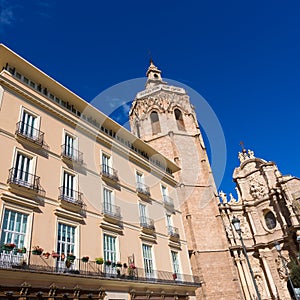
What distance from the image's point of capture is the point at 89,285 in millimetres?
12625

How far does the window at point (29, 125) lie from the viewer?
45.2 feet

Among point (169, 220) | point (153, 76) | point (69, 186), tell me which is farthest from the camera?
A: point (153, 76)

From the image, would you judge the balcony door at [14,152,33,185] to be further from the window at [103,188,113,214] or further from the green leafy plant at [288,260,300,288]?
the green leafy plant at [288,260,300,288]

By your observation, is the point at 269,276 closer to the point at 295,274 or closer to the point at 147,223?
the point at 295,274

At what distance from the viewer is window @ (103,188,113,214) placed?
639 inches

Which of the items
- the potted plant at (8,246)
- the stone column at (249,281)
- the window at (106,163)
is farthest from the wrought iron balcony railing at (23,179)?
the stone column at (249,281)

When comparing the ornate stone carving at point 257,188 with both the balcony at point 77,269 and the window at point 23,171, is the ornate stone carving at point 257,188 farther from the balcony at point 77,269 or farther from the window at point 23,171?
the window at point 23,171

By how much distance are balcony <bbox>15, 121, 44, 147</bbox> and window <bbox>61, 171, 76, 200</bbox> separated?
Answer: 7.33 feet

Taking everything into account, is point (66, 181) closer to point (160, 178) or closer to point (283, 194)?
point (160, 178)

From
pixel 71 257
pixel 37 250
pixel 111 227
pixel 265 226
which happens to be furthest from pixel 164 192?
pixel 265 226

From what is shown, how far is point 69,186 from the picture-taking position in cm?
1482

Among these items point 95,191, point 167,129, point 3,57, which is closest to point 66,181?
point 95,191

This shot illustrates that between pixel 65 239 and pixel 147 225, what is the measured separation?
683 cm

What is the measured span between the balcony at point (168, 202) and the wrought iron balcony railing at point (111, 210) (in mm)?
6258
